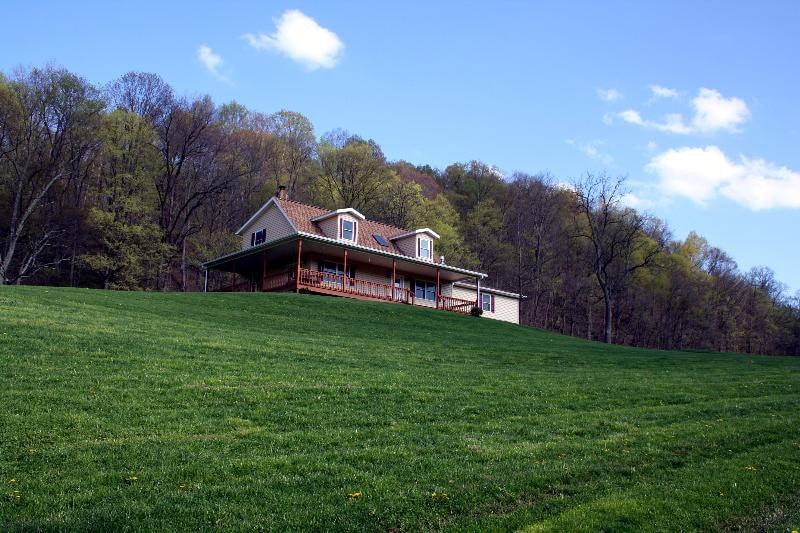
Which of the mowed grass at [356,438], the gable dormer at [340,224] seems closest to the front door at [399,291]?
the gable dormer at [340,224]

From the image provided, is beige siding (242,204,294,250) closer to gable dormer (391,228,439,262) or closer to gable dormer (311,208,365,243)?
gable dormer (311,208,365,243)

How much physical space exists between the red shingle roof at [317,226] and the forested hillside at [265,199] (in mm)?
10050

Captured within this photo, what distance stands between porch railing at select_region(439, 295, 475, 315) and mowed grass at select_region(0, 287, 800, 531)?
21.2 metres

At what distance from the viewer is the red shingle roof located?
38.4 meters

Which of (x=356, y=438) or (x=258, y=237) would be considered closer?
(x=356, y=438)

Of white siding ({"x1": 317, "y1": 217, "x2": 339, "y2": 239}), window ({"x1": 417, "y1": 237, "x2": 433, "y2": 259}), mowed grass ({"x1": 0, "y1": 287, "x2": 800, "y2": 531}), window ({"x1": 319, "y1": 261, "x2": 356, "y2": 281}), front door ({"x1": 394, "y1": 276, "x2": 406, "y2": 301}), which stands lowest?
mowed grass ({"x1": 0, "y1": 287, "x2": 800, "y2": 531})

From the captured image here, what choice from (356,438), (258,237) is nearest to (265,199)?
(258,237)

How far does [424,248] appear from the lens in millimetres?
42594

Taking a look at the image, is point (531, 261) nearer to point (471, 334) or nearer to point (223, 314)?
point (471, 334)

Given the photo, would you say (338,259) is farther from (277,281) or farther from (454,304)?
(454,304)

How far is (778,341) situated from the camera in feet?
222

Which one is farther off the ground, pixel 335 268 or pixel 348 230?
pixel 348 230

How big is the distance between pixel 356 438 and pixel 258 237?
106 feet

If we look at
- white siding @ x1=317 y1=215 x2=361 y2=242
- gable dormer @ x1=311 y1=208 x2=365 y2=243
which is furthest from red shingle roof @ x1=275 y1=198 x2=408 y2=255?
gable dormer @ x1=311 y1=208 x2=365 y2=243
